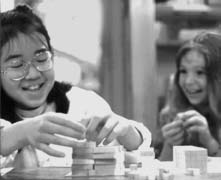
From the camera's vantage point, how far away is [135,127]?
62 cm

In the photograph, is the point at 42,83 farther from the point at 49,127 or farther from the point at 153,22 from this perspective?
the point at 153,22

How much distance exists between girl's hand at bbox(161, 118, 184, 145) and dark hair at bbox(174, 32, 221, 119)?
51mm

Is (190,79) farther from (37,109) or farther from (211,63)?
(37,109)

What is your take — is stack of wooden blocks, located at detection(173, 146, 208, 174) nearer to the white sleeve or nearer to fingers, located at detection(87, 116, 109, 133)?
fingers, located at detection(87, 116, 109, 133)

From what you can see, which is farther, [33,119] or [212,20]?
[212,20]

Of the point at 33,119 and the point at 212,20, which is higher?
the point at 212,20

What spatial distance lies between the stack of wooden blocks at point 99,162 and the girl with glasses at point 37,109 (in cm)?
2

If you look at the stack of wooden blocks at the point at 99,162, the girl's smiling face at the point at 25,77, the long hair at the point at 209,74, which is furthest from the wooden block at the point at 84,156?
the long hair at the point at 209,74

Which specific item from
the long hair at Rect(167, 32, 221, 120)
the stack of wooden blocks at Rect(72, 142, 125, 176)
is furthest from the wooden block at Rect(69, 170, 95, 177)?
the long hair at Rect(167, 32, 221, 120)

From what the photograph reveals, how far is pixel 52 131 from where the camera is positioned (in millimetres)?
524

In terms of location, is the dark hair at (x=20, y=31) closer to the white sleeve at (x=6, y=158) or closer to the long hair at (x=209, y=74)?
the white sleeve at (x=6, y=158)

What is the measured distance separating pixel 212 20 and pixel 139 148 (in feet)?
1.00

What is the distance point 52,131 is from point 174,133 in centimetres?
21

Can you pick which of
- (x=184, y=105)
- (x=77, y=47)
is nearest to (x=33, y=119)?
(x=77, y=47)
